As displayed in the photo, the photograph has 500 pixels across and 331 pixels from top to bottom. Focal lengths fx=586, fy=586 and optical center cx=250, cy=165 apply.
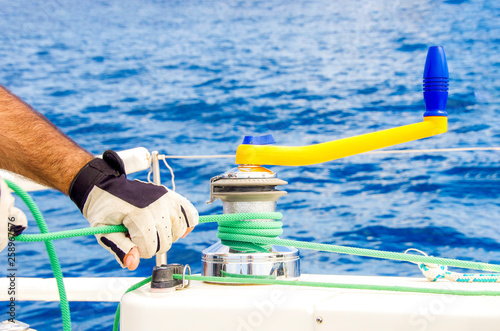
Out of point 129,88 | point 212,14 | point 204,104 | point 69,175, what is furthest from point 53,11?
point 69,175

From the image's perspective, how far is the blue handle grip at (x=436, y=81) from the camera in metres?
1.09

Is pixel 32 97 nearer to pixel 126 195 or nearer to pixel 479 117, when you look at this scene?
pixel 479 117

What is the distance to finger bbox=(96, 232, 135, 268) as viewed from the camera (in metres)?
0.99

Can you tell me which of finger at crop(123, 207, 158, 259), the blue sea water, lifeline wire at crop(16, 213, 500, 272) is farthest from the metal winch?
the blue sea water

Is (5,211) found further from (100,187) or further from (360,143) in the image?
(360,143)

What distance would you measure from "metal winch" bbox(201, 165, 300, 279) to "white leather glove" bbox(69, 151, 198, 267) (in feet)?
0.32

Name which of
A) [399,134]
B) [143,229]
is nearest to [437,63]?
[399,134]

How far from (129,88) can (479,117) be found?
546 centimetres

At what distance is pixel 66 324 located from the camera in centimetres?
111

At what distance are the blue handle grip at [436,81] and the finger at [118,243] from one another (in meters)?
0.60

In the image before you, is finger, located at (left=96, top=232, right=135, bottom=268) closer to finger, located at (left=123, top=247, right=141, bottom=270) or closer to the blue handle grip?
finger, located at (left=123, top=247, right=141, bottom=270)

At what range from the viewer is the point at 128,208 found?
0.99 meters

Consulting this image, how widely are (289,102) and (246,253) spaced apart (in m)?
7.03

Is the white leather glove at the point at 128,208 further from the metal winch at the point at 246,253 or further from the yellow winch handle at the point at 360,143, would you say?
the yellow winch handle at the point at 360,143
